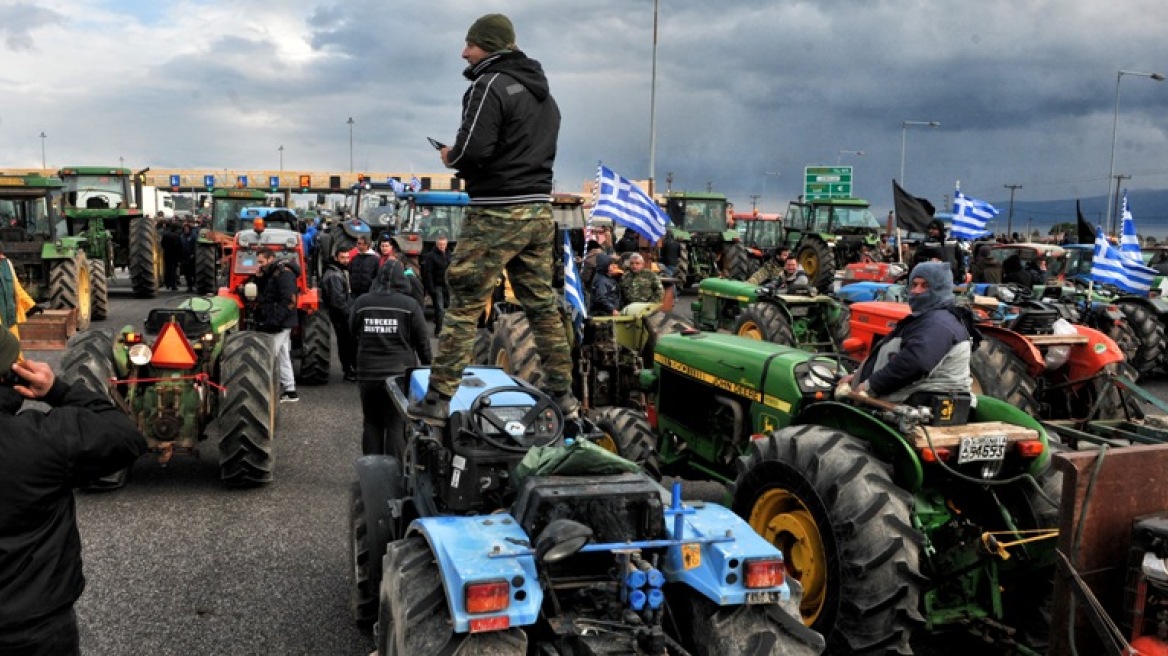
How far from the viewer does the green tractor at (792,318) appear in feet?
38.9

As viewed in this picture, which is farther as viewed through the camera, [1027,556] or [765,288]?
[765,288]

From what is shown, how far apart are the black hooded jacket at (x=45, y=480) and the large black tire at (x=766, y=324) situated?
9.30 meters

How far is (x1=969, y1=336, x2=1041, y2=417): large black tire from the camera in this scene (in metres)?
8.05

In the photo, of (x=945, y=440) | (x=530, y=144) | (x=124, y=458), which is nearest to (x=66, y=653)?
(x=124, y=458)

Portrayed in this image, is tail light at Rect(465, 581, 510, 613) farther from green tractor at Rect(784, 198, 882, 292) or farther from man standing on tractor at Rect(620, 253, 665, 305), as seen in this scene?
green tractor at Rect(784, 198, 882, 292)

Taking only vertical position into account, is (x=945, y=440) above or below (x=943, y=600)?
above

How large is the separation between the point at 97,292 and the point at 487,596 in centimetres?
1691

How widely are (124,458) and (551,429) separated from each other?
1.85 metres

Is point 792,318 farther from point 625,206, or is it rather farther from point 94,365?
point 94,365

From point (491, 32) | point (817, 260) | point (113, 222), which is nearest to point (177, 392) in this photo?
point (491, 32)

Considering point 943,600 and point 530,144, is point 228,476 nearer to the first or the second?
point 530,144

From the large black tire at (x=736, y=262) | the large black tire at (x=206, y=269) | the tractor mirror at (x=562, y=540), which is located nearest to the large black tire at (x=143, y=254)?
the large black tire at (x=206, y=269)

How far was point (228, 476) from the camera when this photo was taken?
7.05m

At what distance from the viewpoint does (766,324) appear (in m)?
11.9
